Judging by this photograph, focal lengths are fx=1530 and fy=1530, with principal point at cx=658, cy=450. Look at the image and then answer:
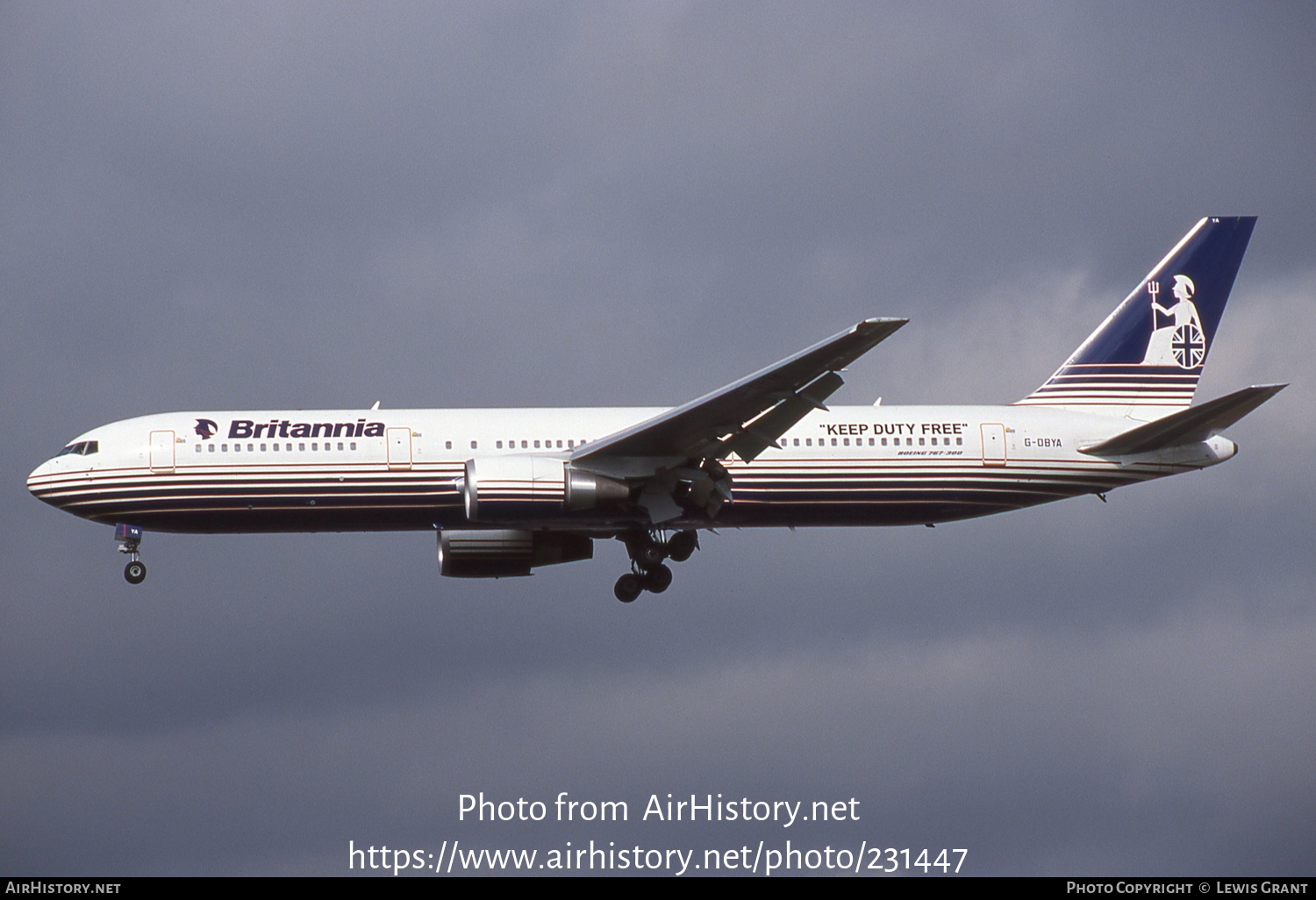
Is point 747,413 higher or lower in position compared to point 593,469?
higher

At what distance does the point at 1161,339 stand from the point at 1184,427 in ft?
17.1

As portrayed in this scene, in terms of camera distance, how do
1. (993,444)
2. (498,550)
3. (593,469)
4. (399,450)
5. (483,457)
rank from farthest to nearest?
(498,550) → (993,444) → (399,450) → (483,457) → (593,469)

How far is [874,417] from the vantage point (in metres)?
39.1

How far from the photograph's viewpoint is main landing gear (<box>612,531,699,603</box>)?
39281 mm

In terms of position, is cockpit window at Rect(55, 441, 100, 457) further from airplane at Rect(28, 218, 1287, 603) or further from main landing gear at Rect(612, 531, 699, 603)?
main landing gear at Rect(612, 531, 699, 603)

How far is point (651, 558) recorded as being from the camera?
1545 inches

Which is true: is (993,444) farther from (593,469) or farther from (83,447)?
(83,447)

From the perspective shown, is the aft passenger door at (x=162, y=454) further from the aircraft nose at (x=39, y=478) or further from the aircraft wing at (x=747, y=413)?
the aircraft wing at (x=747, y=413)

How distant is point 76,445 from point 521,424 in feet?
36.7

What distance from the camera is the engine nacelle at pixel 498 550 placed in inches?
1538

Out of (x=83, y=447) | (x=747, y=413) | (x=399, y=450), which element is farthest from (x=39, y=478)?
(x=747, y=413)

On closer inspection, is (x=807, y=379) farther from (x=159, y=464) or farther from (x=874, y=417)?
(x=159, y=464)

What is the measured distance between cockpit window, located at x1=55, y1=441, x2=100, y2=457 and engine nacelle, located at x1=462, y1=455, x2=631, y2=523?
995cm

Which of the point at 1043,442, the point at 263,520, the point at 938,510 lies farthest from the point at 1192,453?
the point at 263,520
